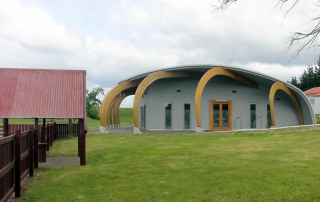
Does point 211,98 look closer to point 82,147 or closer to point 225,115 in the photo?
point 225,115

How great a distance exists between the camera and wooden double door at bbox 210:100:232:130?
92.2 feet

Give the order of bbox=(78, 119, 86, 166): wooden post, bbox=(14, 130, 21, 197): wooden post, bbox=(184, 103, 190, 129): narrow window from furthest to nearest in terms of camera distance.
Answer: bbox=(184, 103, 190, 129): narrow window
bbox=(78, 119, 86, 166): wooden post
bbox=(14, 130, 21, 197): wooden post

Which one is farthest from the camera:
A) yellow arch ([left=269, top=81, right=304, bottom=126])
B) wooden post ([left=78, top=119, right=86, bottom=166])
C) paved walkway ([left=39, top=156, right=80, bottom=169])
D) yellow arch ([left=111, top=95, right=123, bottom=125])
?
yellow arch ([left=111, top=95, right=123, bottom=125])

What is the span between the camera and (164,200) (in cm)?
680

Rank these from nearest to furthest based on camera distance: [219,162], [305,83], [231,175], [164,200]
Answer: [164,200] < [231,175] < [219,162] < [305,83]

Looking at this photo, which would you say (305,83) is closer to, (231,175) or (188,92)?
(188,92)

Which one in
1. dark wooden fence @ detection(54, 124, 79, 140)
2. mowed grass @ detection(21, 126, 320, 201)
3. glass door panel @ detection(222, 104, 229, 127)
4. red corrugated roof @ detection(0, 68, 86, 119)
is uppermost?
red corrugated roof @ detection(0, 68, 86, 119)

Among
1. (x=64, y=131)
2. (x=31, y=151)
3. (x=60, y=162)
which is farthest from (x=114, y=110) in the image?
(x=31, y=151)

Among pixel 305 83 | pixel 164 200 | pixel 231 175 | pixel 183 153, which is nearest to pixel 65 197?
pixel 164 200

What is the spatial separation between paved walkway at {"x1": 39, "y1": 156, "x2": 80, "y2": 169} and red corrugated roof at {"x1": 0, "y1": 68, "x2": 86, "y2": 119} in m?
1.59

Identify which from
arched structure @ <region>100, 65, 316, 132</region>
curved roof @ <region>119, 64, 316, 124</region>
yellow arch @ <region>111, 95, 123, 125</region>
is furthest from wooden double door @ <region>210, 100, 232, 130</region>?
yellow arch @ <region>111, 95, 123, 125</region>

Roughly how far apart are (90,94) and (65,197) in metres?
38.0

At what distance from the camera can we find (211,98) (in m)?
28.2

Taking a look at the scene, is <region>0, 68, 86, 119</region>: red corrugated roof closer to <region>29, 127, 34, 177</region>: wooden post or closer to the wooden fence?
<region>29, 127, 34, 177</region>: wooden post
